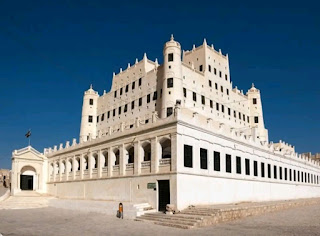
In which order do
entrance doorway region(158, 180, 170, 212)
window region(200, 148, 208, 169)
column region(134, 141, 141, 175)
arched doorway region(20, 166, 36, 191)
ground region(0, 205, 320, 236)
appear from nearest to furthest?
ground region(0, 205, 320, 236)
entrance doorway region(158, 180, 170, 212)
window region(200, 148, 208, 169)
column region(134, 141, 141, 175)
arched doorway region(20, 166, 36, 191)

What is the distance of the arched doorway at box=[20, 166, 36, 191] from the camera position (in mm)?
48188

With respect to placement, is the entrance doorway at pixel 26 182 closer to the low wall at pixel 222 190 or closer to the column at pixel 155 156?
the column at pixel 155 156

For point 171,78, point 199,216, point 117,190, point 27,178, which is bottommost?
point 199,216

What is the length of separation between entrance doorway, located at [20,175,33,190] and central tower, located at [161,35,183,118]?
2197 centimetres

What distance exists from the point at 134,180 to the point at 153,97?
1838cm

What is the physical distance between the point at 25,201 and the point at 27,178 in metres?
8.80

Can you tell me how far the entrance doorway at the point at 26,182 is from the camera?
48078mm

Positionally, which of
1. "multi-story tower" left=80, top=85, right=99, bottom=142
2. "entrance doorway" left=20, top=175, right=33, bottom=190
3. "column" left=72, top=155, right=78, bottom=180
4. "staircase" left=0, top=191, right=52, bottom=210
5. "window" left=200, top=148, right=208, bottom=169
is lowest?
"staircase" left=0, top=191, right=52, bottom=210

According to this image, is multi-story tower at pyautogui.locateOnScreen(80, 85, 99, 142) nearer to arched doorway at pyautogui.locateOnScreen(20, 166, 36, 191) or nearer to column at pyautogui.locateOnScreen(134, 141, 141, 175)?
arched doorway at pyautogui.locateOnScreen(20, 166, 36, 191)

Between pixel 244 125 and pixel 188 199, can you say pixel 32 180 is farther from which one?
pixel 244 125

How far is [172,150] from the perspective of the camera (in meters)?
27.2

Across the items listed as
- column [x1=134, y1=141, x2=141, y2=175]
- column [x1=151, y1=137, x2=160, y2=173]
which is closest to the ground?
Result: column [x1=151, y1=137, x2=160, y2=173]

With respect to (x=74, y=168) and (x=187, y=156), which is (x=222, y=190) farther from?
(x=74, y=168)

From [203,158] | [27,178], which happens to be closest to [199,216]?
[203,158]
